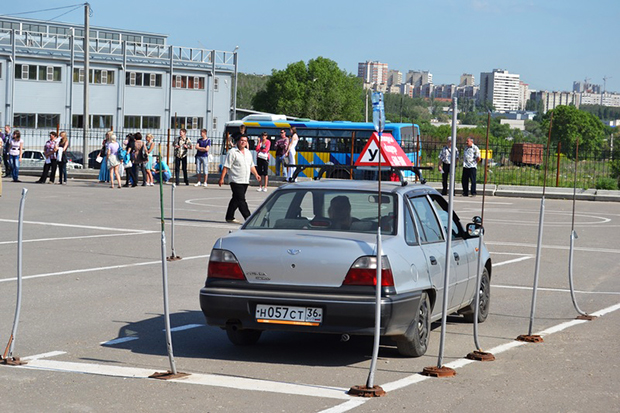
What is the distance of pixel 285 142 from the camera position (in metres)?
37.3

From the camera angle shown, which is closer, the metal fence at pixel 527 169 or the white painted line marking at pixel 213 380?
the white painted line marking at pixel 213 380

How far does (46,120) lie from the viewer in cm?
7725

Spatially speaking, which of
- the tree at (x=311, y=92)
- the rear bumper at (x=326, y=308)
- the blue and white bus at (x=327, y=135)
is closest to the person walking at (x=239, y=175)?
the rear bumper at (x=326, y=308)

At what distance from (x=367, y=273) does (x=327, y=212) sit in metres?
1.01

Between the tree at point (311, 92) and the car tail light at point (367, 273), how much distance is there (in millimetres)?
119639

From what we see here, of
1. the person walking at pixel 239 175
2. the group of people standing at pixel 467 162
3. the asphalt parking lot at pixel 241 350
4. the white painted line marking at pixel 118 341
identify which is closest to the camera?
the asphalt parking lot at pixel 241 350

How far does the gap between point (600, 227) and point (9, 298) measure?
51.0 feet

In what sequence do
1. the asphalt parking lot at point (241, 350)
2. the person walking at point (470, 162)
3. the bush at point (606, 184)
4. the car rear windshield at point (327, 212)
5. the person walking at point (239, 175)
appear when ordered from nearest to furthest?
the asphalt parking lot at point (241, 350)
the car rear windshield at point (327, 212)
the person walking at point (239, 175)
the person walking at point (470, 162)
the bush at point (606, 184)

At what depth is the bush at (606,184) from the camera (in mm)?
38688

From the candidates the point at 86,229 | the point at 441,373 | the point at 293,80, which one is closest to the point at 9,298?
the point at 441,373

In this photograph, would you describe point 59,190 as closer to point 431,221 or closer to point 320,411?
point 431,221

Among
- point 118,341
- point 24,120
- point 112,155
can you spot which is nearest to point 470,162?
point 112,155

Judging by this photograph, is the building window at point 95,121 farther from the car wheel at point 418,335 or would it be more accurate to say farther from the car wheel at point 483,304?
the car wheel at point 418,335

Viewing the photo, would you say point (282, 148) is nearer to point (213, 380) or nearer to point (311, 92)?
point (213, 380)
